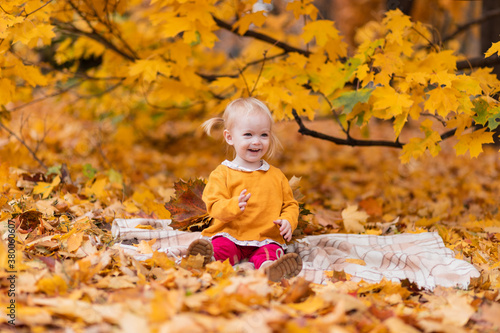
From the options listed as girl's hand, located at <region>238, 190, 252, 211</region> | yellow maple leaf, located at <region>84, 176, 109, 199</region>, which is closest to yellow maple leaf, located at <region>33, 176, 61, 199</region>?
yellow maple leaf, located at <region>84, 176, 109, 199</region>

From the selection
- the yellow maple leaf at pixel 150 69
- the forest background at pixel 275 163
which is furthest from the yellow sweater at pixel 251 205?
the yellow maple leaf at pixel 150 69

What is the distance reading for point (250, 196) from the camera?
2.36 metres

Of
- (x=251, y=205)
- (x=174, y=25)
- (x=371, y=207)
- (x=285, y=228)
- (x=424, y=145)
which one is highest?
(x=174, y=25)

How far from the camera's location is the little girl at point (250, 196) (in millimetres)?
2363

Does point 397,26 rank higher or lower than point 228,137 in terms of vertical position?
higher

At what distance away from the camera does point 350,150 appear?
23.7 feet

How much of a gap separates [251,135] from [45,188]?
1648 mm

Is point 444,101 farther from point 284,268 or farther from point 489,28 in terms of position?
point 489,28

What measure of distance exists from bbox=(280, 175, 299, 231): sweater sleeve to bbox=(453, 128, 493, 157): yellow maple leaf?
1.06m

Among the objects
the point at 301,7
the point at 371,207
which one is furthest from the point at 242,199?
the point at 371,207

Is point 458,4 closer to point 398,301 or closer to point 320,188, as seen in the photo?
point 320,188

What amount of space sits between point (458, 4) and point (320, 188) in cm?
469

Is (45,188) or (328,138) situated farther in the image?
(328,138)

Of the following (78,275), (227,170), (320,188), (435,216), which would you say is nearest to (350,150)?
(320,188)
